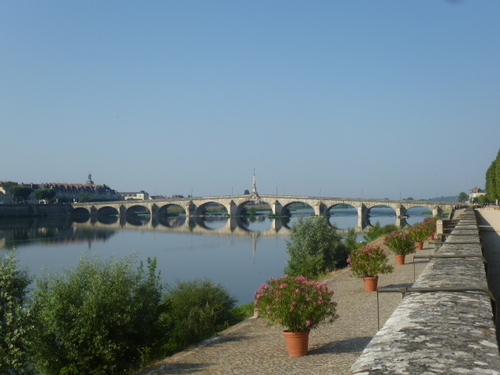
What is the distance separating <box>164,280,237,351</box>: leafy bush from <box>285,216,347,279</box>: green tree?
318 inches

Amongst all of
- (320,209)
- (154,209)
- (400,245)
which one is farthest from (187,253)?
(154,209)

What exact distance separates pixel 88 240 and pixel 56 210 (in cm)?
4940

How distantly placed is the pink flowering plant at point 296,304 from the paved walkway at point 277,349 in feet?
1.53

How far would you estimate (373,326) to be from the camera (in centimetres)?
796

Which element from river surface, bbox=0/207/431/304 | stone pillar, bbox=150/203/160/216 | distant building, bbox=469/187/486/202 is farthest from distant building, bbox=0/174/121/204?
distant building, bbox=469/187/486/202

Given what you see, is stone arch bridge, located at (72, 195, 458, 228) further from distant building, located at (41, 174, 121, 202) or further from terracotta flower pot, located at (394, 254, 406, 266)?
terracotta flower pot, located at (394, 254, 406, 266)

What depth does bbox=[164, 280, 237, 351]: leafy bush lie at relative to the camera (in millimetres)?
9781

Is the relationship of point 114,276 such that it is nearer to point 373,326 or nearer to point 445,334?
A: point 373,326

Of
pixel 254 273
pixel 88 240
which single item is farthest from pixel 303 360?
pixel 88 240

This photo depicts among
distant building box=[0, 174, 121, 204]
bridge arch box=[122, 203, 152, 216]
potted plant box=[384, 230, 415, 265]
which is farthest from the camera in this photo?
distant building box=[0, 174, 121, 204]

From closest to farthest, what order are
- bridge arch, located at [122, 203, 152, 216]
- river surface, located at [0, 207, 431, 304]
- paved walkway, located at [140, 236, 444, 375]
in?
1. paved walkway, located at [140, 236, 444, 375]
2. river surface, located at [0, 207, 431, 304]
3. bridge arch, located at [122, 203, 152, 216]

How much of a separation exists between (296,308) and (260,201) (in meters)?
77.9

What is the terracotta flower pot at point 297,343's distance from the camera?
6500 mm

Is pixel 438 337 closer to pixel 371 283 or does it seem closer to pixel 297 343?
pixel 297 343
